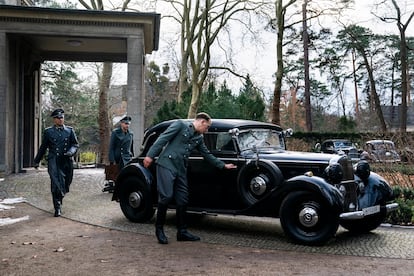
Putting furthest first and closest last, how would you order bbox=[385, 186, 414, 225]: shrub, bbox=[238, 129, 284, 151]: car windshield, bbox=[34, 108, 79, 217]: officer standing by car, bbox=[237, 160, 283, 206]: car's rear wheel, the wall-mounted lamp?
the wall-mounted lamp
bbox=[34, 108, 79, 217]: officer standing by car
bbox=[385, 186, 414, 225]: shrub
bbox=[238, 129, 284, 151]: car windshield
bbox=[237, 160, 283, 206]: car's rear wheel

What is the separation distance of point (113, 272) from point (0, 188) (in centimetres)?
788

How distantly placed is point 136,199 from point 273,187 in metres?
2.36

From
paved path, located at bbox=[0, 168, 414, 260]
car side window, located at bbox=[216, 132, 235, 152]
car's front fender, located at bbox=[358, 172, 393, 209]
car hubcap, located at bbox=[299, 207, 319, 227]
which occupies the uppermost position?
car side window, located at bbox=[216, 132, 235, 152]

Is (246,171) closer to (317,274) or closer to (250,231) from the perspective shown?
(250,231)

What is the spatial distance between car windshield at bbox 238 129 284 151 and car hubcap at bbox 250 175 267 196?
2.07ft

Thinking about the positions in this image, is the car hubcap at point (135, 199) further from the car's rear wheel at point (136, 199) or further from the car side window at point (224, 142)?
the car side window at point (224, 142)

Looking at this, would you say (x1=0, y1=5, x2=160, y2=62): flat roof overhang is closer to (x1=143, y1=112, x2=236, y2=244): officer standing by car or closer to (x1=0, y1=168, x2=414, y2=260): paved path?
(x1=0, y1=168, x2=414, y2=260): paved path

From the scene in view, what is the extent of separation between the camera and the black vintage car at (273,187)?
6.57 meters

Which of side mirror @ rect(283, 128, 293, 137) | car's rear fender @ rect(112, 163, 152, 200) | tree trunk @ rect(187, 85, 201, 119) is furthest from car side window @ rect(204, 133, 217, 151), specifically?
tree trunk @ rect(187, 85, 201, 119)

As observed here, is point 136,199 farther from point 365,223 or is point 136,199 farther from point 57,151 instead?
point 365,223

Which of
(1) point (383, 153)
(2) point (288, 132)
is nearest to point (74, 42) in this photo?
(1) point (383, 153)

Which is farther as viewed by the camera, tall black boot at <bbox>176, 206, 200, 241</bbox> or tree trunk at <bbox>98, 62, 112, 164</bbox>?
tree trunk at <bbox>98, 62, 112, 164</bbox>

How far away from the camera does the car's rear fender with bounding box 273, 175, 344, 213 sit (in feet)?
21.0

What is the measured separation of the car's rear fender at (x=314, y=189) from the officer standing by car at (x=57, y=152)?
3943 mm
